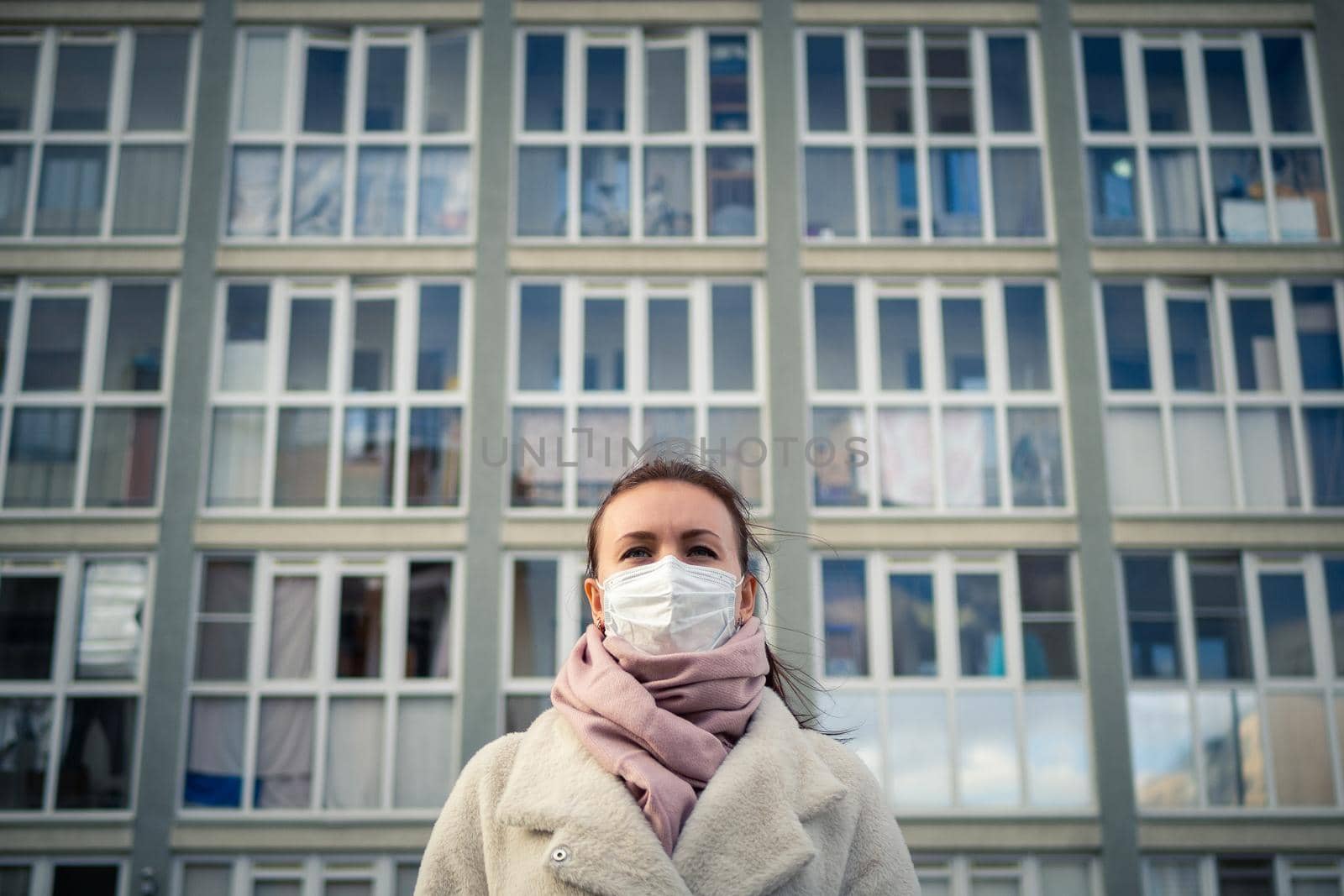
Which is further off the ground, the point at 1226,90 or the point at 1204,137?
the point at 1226,90

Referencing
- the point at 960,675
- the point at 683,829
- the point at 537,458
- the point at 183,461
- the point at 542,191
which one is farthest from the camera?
the point at 542,191

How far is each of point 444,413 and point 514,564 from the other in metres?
1.89

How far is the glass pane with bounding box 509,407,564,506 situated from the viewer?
13836mm

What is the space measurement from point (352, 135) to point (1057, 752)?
34.9 feet

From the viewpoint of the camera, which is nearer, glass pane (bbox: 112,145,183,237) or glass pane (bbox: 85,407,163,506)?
glass pane (bbox: 85,407,163,506)

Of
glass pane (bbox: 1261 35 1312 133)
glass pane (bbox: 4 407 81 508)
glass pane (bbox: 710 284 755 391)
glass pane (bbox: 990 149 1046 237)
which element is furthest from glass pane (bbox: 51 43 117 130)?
glass pane (bbox: 1261 35 1312 133)

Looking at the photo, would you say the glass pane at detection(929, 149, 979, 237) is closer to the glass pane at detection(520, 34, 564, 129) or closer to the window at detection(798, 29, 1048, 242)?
the window at detection(798, 29, 1048, 242)

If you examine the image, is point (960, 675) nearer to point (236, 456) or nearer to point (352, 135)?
point (236, 456)

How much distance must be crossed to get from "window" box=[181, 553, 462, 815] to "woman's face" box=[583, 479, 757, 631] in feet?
35.8

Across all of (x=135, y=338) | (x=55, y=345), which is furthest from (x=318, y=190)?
(x=55, y=345)

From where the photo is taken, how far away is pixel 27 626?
13.6m

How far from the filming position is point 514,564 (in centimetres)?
1376

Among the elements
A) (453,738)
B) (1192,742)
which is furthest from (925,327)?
(453,738)

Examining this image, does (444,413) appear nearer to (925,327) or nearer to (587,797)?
(925,327)
